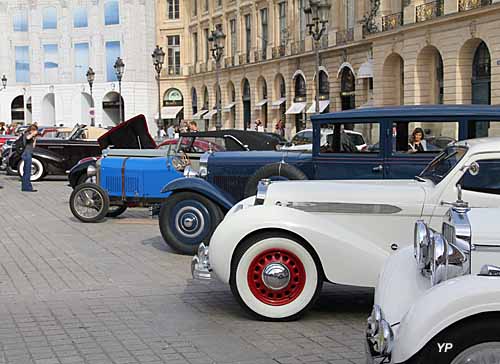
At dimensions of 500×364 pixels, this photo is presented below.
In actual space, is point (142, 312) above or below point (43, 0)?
below

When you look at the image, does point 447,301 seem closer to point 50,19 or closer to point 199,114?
point 199,114

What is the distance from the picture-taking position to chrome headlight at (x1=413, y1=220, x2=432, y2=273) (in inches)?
176

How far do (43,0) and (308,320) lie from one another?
2667 inches

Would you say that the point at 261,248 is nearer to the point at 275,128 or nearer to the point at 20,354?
the point at 20,354

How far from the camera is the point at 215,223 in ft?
35.2

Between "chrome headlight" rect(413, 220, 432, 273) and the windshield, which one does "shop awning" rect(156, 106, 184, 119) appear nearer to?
the windshield

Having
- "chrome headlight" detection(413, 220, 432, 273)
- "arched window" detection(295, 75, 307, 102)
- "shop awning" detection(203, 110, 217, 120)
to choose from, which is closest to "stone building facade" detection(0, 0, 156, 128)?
"shop awning" detection(203, 110, 217, 120)

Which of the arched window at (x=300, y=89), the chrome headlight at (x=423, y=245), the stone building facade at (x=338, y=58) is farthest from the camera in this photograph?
the arched window at (x=300, y=89)

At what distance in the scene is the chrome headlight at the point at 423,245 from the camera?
446cm

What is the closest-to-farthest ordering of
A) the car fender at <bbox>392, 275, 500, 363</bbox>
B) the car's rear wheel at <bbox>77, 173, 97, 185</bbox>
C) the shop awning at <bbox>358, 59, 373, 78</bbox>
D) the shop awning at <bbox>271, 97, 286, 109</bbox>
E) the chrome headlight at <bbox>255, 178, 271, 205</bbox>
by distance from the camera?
1. the car fender at <bbox>392, 275, 500, 363</bbox>
2. the chrome headlight at <bbox>255, 178, 271, 205</bbox>
3. the car's rear wheel at <bbox>77, 173, 97, 185</bbox>
4. the shop awning at <bbox>358, 59, 373, 78</bbox>
5. the shop awning at <bbox>271, 97, 286, 109</bbox>

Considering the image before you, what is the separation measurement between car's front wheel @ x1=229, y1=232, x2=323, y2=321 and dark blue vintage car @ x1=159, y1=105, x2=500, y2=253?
309cm

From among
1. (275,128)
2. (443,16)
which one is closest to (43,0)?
(275,128)

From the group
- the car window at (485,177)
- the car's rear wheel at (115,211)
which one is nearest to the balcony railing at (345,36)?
the car's rear wheel at (115,211)

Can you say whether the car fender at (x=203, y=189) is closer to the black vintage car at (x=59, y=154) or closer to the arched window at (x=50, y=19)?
the black vintage car at (x=59, y=154)
